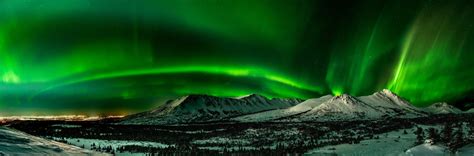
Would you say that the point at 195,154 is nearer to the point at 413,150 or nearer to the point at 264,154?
the point at 264,154

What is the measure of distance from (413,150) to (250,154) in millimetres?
19095

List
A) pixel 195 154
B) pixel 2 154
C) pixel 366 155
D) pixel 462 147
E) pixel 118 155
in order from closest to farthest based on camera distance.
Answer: pixel 2 154
pixel 118 155
pixel 462 147
pixel 366 155
pixel 195 154

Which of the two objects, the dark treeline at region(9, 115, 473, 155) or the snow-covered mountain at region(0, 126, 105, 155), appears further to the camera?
the dark treeline at region(9, 115, 473, 155)

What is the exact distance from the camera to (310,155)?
50.0 metres

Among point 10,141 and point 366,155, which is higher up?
point 10,141

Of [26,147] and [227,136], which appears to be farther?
[227,136]

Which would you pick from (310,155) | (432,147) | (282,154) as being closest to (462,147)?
(432,147)

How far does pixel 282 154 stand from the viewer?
53.7m

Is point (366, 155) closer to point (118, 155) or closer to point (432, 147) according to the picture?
point (432, 147)

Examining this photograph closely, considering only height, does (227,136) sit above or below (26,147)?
below

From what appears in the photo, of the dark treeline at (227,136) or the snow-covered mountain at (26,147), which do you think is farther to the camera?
the dark treeline at (227,136)

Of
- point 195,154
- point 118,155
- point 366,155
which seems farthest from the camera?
point 195,154

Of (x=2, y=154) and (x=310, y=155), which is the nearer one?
(x=2, y=154)

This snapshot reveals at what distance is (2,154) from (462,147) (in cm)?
4059
